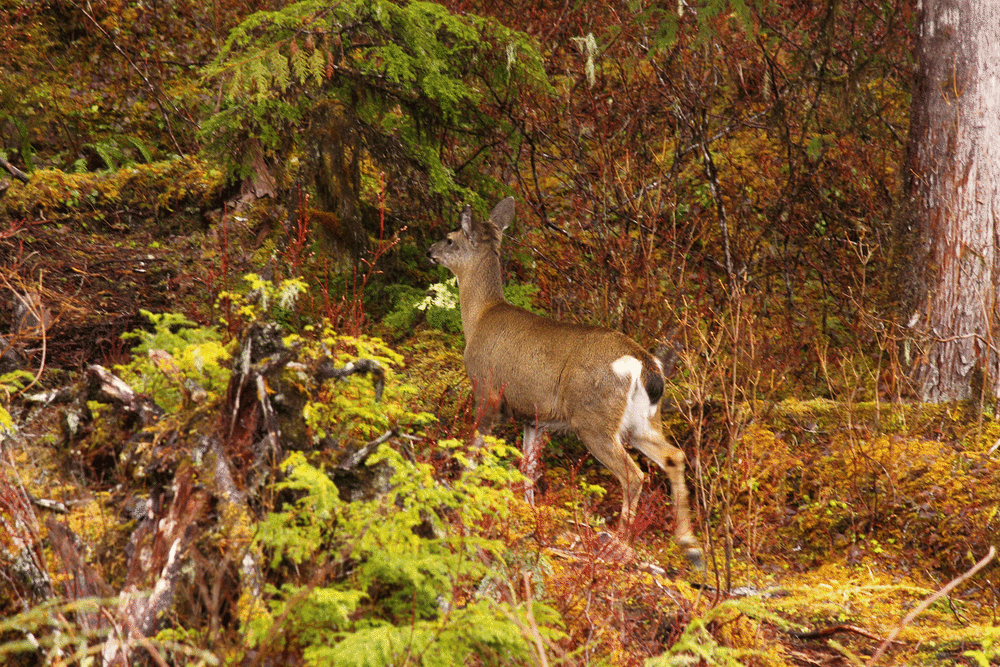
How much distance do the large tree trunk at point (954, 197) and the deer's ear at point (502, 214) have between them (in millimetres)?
3219

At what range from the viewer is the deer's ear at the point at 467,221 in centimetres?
707

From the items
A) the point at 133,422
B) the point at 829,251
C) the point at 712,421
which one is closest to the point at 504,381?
the point at 712,421

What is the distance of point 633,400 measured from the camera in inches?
232

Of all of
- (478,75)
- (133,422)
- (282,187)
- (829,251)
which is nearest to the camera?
(133,422)

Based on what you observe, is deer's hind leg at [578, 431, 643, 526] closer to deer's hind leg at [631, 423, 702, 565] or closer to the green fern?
deer's hind leg at [631, 423, 702, 565]

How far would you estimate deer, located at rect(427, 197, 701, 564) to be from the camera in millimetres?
5820

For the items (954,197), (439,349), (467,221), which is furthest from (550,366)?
(954,197)

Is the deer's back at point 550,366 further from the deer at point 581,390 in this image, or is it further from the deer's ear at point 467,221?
the deer's ear at point 467,221

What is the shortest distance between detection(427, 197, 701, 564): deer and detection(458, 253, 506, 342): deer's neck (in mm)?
261

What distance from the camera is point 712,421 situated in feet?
22.5

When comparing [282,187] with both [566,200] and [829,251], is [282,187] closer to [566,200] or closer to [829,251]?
[566,200]

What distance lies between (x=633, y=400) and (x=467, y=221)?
209cm

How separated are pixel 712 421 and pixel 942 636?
8.09 feet

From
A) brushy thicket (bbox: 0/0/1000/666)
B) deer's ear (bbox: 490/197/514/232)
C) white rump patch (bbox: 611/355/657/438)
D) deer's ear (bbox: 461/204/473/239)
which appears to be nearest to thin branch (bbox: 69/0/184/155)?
brushy thicket (bbox: 0/0/1000/666)
